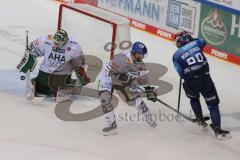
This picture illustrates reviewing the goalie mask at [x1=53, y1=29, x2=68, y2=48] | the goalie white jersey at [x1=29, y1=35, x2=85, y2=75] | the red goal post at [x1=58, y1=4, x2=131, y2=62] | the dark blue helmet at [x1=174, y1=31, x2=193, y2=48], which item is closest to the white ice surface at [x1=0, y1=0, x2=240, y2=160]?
Result: the goalie white jersey at [x1=29, y1=35, x2=85, y2=75]

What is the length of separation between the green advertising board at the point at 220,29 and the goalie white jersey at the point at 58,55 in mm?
3262

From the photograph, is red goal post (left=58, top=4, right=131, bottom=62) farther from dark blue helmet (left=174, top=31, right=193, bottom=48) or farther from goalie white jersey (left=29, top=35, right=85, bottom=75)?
dark blue helmet (left=174, top=31, right=193, bottom=48)

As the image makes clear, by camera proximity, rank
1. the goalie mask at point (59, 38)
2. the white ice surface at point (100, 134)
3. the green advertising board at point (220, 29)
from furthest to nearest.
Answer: the green advertising board at point (220, 29) < the goalie mask at point (59, 38) < the white ice surface at point (100, 134)

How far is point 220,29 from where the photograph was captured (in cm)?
1205

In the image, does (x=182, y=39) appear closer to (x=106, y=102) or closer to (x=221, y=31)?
(x=106, y=102)

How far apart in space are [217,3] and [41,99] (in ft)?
13.0

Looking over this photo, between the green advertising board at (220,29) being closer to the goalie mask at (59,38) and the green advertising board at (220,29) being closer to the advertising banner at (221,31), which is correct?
the advertising banner at (221,31)

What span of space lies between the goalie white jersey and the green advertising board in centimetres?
326

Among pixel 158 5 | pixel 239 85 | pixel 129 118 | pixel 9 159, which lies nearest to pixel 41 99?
pixel 129 118

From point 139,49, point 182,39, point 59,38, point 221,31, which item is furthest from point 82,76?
point 221,31

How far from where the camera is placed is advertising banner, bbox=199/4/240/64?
1179cm

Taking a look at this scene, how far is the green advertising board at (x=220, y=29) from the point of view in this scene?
464 inches

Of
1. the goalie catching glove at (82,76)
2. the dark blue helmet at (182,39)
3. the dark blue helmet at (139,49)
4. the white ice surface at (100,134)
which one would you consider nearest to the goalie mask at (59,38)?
the goalie catching glove at (82,76)

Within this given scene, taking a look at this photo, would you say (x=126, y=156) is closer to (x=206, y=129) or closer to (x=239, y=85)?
(x=206, y=129)
